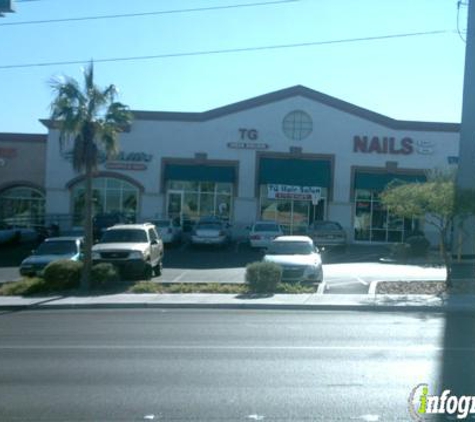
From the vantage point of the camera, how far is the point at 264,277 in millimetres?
20500

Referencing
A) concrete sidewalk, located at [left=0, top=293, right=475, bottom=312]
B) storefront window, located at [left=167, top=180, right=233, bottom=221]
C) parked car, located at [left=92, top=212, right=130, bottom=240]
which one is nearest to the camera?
concrete sidewalk, located at [left=0, top=293, right=475, bottom=312]

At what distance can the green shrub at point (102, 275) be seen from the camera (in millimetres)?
21672

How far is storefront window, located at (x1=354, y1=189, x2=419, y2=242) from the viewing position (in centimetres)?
4353

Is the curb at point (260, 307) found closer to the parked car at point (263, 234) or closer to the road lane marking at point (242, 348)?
the road lane marking at point (242, 348)

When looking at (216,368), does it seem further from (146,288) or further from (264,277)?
(146,288)

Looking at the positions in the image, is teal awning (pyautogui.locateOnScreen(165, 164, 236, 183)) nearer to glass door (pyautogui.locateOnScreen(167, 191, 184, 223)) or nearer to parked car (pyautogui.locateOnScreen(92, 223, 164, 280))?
glass door (pyautogui.locateOnScreen(167, 191, 184, 223))

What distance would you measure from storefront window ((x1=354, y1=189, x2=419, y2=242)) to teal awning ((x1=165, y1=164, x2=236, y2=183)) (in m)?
7.79

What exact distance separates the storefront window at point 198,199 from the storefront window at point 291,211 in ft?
6.91

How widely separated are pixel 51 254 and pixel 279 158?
2051 cm

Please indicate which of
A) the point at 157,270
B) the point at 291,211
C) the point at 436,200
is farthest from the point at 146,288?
the point at 291,211

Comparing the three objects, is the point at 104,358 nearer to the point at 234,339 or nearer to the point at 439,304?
the point at 234,339

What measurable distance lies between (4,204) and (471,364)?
4143cm

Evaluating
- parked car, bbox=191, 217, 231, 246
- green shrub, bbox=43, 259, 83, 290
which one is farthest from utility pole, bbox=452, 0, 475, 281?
A: parked car, bbox=191, 217, 231, 246

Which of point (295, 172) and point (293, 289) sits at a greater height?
point (295, 172)
